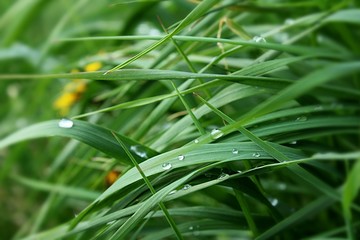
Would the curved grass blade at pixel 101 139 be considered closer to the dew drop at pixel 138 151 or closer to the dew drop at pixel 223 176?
the dew drop at pixel 138 151

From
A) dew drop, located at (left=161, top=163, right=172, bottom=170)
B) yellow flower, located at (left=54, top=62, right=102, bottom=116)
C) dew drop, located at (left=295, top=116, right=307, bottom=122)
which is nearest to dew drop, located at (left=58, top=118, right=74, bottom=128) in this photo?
dew drop, located at (left=161, top=163, right=172, bottom=170)

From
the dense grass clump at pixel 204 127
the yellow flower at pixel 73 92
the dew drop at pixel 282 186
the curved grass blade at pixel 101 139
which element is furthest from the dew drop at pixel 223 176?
the yellow flower at pixel 73 92

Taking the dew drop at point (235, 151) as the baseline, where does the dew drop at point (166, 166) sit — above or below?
above

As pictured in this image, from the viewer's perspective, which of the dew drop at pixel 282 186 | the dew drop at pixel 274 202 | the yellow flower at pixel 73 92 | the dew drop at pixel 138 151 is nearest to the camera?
the dew drop at pixel 138 151

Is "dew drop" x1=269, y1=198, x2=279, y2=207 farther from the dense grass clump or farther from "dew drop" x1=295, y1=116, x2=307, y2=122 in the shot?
"dew drop" x1=295, y1=116, x2=307, y2=122

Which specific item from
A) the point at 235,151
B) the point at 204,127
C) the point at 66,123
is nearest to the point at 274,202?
the point at 204,127

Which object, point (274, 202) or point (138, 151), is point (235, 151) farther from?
point (274, 202)

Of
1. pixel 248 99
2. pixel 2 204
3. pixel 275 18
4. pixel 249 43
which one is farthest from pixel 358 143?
pixel 2 204

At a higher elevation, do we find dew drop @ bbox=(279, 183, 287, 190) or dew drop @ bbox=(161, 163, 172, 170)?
dew drop @ bbox=(279, 183, 287, 190)

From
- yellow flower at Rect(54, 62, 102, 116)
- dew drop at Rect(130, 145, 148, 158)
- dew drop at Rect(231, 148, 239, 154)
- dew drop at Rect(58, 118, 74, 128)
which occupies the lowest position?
dew drop at Rect(231, 148, 239, 154)
